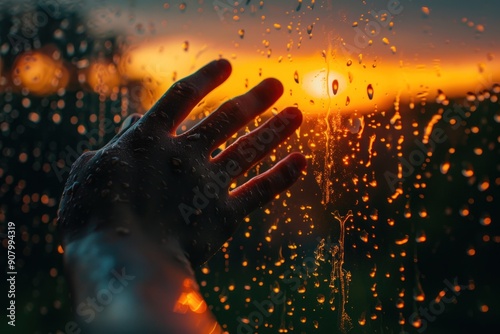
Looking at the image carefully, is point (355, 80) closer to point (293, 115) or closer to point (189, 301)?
point (293, 115)

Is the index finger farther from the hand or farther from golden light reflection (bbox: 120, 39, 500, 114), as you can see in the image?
golden light reflection (bbox: 120, 39, 500, 114)

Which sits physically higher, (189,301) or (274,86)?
(274,86)

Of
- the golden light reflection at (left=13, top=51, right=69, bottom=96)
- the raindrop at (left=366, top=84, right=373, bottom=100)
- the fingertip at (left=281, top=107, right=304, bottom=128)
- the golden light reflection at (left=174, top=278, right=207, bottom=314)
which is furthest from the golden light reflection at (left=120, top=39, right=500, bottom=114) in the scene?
the golden light reflection at (left=13, top=51, right=69, bottom=96)

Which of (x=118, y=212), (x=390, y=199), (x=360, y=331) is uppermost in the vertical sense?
(x=118, y=212)

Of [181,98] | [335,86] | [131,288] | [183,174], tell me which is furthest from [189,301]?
[335,86]

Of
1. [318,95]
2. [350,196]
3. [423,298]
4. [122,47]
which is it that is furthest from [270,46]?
[423,298]

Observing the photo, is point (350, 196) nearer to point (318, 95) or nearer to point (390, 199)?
point (390, 199)
